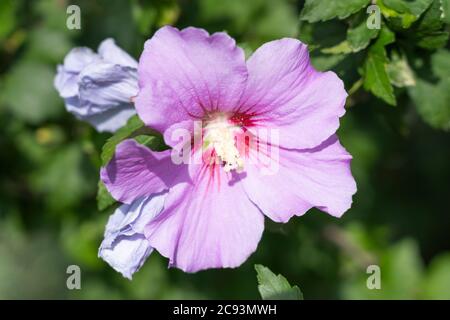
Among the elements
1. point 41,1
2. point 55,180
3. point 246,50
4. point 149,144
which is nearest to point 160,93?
point 149,144

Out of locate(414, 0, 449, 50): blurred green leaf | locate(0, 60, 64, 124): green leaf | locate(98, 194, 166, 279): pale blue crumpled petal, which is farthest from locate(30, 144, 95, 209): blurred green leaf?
locate(414, 0, 449, 50): blurred green leaf

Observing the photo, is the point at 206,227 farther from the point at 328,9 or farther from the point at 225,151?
the point at 328,9

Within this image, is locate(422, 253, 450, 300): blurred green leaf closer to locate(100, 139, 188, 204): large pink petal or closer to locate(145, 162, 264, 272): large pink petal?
locate(145, 162, 264, 272): large pink petal

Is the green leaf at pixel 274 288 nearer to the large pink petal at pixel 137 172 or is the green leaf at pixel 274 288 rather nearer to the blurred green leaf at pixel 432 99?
the large pink petal at pixel 137 172

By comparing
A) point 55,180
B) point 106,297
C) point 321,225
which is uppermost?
point 55,180

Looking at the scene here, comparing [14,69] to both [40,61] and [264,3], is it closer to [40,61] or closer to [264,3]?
[40,61]

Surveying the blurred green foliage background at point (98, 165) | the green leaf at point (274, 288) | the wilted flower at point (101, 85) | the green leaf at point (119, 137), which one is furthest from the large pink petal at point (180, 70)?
the blurred green foliage background at point (98, 165)

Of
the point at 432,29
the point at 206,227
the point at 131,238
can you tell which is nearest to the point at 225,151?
the point at 206,227
